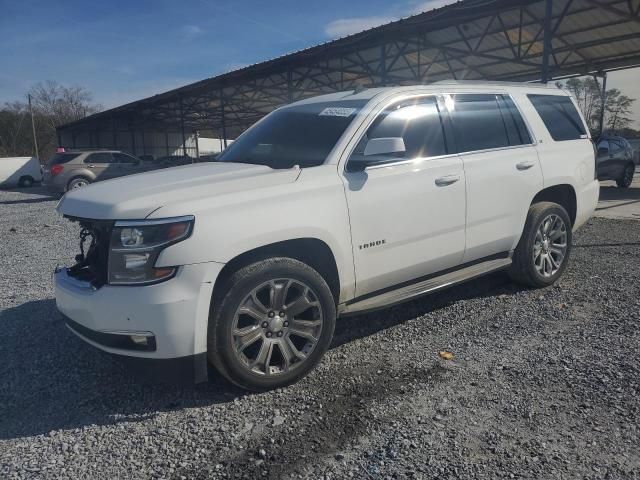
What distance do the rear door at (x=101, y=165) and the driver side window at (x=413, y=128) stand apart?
16770mm

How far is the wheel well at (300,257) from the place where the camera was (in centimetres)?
300

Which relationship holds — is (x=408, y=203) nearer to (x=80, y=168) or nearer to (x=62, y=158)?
(x=80, y=168)

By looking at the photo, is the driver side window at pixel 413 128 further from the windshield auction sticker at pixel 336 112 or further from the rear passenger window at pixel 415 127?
the windshield auction sticker at pixel 336 112

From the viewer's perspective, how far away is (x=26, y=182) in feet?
96.3

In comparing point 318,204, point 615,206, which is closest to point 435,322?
point 318,204

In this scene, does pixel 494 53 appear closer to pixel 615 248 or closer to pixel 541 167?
pixel 615 248

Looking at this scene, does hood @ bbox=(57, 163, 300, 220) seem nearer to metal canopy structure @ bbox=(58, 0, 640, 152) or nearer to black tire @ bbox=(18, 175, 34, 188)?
metal canopy structure @ bbox=(58, 0, 640, 152)

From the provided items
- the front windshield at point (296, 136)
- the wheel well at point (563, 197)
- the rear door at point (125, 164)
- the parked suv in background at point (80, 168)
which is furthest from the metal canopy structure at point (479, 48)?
the front windshield at point (296, 136)

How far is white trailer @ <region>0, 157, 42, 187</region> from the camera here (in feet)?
94.9

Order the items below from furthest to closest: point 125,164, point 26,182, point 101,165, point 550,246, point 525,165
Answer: point 26,182 → point 125,164 → point 101,165 → point 550,246 → point 525,165

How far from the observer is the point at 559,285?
16.6 ft

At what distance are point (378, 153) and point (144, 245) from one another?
1636mm

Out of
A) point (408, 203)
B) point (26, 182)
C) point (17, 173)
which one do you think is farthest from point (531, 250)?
point (17, 173)

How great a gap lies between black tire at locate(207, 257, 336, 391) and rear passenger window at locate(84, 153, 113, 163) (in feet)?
57.2
